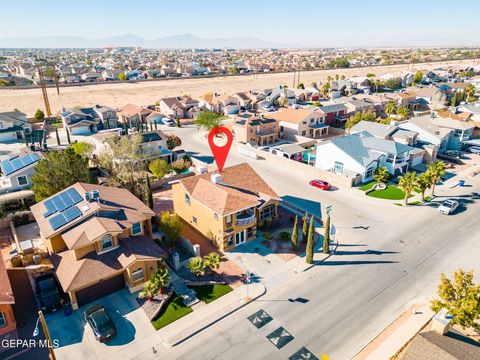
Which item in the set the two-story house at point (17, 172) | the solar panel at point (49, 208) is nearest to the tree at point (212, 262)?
the solar panel at point (49, 208)

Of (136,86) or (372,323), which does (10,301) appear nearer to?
(372,323)

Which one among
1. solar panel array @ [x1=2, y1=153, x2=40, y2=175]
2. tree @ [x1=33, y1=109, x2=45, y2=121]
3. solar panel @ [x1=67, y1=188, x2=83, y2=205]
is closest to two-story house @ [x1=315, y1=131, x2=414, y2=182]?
solar panel @ [x1=67, y1=188, x2=83, y2=205]

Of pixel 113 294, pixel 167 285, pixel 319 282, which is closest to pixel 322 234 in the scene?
pixel 319 282

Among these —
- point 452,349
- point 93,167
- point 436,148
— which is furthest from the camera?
point 436,148

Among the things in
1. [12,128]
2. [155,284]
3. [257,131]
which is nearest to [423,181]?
[155,284]

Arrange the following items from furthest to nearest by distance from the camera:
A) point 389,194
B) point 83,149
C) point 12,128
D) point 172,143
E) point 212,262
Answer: point 12,128, point 172,143, point 83,149, point 389,194, point 212,262

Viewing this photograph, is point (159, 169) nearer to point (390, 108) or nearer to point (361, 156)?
point (361, 156)
